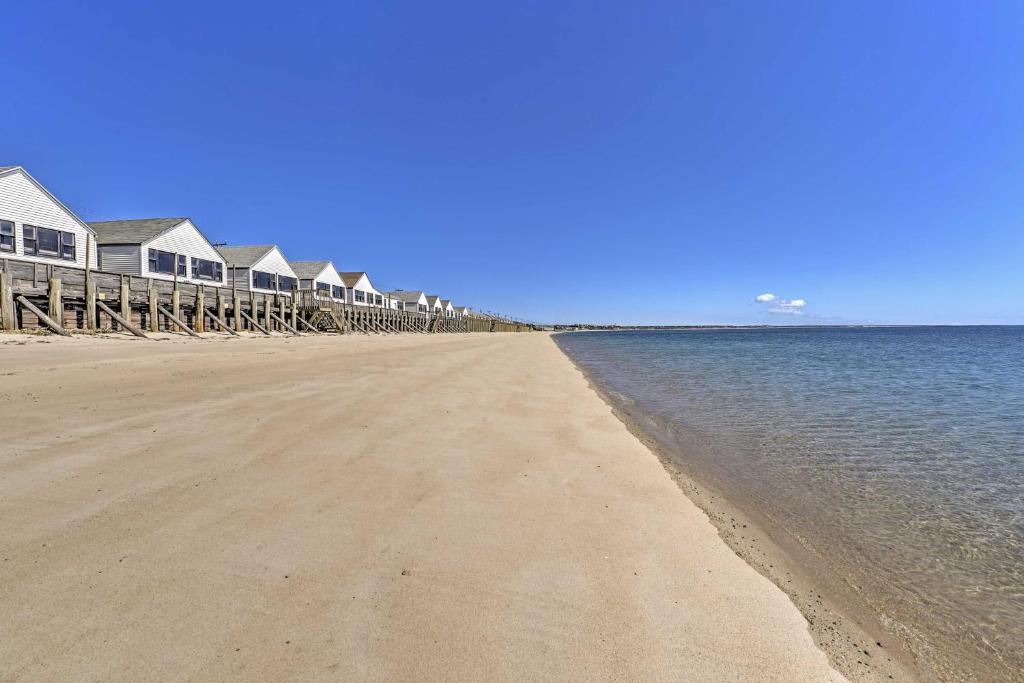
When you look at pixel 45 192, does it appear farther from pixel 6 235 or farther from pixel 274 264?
pixel 274 264

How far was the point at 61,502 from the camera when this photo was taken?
3.37 m

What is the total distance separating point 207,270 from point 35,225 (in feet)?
36.0

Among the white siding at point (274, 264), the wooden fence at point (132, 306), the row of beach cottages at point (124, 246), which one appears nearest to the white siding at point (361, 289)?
the row of beach cottages at point (124, 246)

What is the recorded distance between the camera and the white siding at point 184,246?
29.7 m

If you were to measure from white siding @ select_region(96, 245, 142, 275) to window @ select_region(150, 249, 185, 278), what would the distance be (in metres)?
0.97

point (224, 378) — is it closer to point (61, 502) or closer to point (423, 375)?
point (423, 375)

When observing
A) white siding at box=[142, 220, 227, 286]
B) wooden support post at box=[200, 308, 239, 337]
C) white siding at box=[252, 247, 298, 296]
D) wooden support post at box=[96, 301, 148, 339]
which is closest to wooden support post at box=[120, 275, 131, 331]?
wooden support post at box=[96, 301, 148, 339]

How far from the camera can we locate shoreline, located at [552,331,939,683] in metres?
2.53

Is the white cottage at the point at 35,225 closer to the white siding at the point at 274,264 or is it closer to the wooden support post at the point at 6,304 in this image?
the wooden support post at the point at 6,304

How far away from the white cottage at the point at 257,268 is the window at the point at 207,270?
158 centimetres

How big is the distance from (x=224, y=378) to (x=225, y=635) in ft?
27.9

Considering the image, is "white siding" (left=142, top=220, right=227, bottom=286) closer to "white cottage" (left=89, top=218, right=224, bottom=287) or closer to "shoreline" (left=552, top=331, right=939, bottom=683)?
"white cottage" (left=89, top=218, right=224, bottom=287)

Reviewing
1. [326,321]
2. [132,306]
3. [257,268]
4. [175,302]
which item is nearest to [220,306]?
[175,302]

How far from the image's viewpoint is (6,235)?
898 inches
